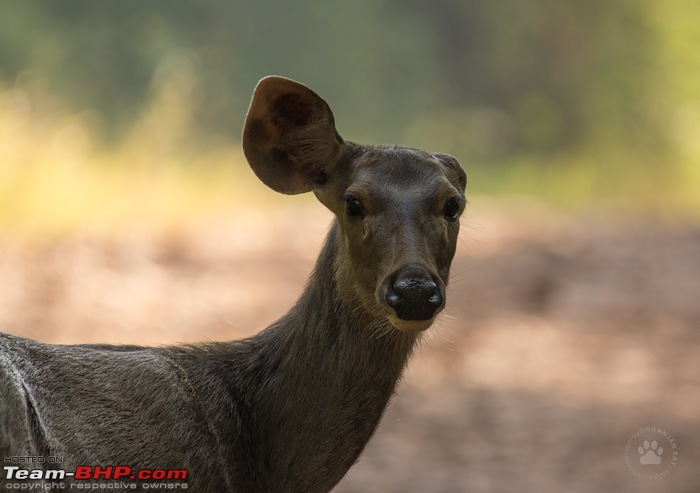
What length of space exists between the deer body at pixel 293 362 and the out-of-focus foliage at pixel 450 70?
13922 millimetres

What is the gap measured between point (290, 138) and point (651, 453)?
4.88 meters

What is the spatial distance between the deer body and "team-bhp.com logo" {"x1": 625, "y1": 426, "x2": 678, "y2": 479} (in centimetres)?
414

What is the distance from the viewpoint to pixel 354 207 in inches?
195

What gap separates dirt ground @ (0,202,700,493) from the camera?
8.80m

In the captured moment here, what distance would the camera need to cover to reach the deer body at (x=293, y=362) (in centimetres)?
442

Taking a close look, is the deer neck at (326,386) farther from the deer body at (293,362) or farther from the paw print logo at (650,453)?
the paw print logo at (650,453)

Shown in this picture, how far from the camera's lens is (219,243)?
585 inches

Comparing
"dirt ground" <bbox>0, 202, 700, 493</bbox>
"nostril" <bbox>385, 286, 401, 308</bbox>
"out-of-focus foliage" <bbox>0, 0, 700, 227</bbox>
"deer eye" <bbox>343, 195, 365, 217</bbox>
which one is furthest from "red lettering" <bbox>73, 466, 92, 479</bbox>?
"out-of-focus foliage" <bbox>0, 0, 700, 227</bbox>

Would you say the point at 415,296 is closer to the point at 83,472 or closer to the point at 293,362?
the point at 293,362

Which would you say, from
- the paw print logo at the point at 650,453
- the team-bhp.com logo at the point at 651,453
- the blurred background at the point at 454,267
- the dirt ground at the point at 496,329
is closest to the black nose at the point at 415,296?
the blurred background at the point at 454,267

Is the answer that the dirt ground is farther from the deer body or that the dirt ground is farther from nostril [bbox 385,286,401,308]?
nostril [bbox 385,286,401,308]

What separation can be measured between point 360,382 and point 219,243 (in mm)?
10156

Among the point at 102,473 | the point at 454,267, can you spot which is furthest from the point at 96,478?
the point at 454,267

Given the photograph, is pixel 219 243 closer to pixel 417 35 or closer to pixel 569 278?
pixel 569 278
